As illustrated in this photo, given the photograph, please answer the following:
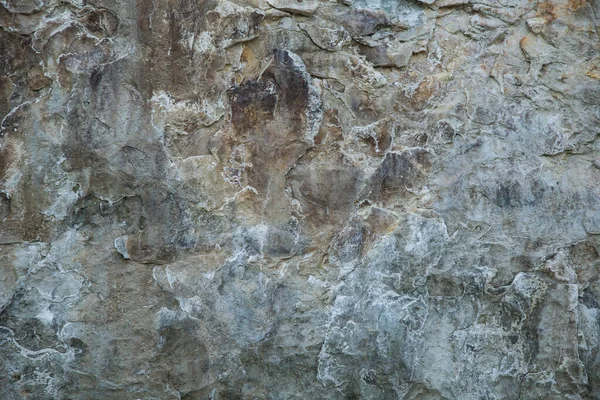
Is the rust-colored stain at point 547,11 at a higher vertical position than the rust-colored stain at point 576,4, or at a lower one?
lower

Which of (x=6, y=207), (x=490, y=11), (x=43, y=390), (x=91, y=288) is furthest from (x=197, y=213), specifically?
(x=490, y=11)

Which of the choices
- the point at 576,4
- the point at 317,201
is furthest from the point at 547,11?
the point at 317,201

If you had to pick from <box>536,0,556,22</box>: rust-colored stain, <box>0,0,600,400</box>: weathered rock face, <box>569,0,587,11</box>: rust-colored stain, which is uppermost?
<box>569,0,587,11</box>: rust-colored stain

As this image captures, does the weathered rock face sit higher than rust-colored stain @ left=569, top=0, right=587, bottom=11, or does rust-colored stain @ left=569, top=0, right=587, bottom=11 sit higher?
Result: rust-colored stain @ left=569, top=0, right=587, bottom=11

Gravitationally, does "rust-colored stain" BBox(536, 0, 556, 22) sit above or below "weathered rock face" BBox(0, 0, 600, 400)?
above

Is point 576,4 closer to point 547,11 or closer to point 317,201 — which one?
point 547,11

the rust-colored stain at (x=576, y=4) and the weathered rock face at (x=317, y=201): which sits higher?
the rust-colored stain at (x=576, y=4)

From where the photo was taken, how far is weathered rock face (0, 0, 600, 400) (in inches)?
89.9

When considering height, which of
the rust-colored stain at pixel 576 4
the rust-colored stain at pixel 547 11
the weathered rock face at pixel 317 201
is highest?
the rust-colored stain at pixel 576 4

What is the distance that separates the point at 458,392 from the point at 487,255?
0.52 m

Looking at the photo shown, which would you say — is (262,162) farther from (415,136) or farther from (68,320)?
(68,320)

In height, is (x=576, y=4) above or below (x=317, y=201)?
above

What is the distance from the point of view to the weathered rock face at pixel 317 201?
7.49ft

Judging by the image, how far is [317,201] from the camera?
2.36 metres
